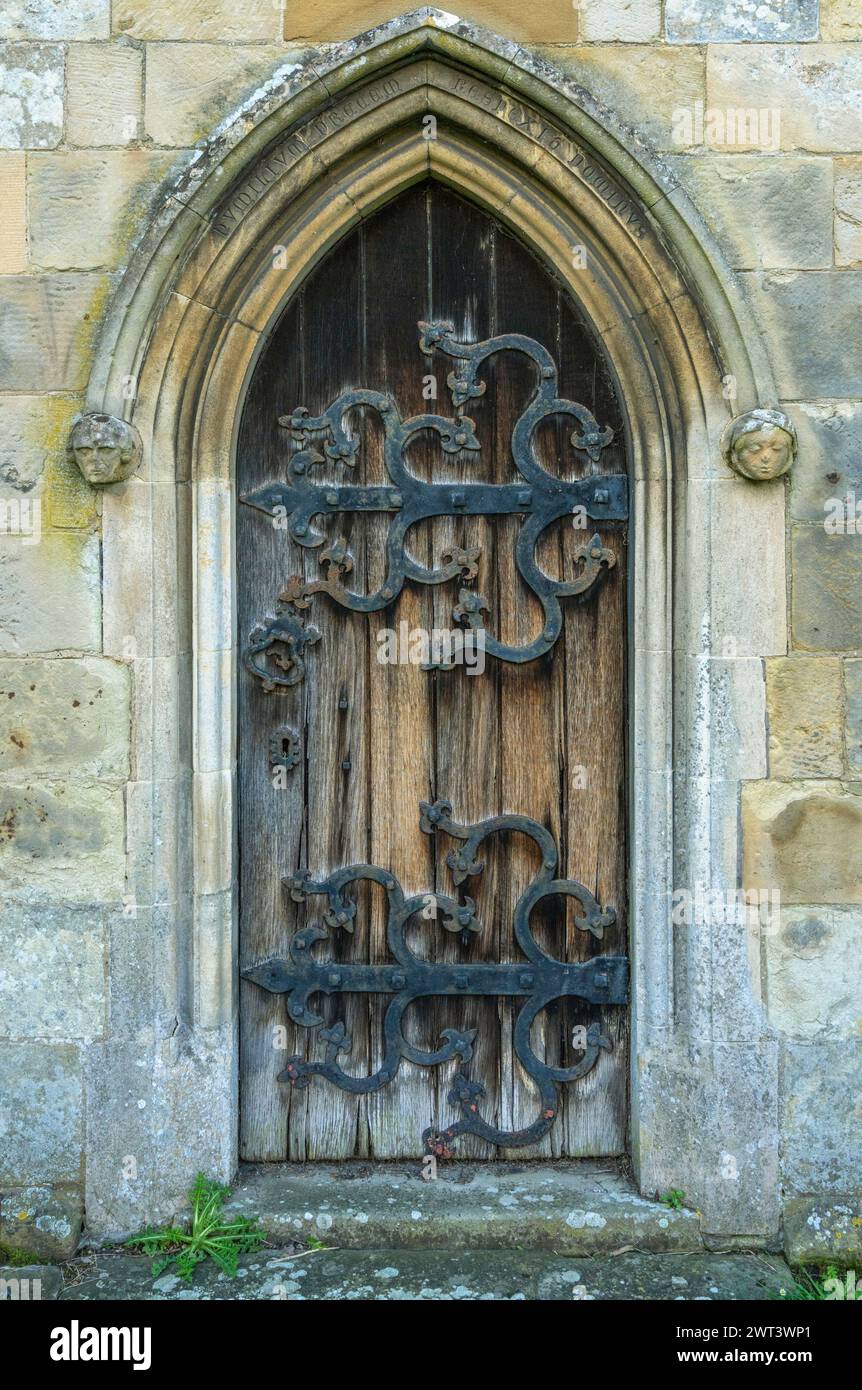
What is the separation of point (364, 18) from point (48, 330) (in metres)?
1.09

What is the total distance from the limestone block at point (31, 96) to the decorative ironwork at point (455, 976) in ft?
6.36

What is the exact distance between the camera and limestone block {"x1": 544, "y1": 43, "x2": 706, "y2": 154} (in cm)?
281

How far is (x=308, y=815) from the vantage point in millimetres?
3127

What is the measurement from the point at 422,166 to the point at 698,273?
77cm

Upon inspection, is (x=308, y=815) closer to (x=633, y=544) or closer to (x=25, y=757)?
(x=25, y=757)

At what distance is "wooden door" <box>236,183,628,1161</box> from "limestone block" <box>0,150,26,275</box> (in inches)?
25.4

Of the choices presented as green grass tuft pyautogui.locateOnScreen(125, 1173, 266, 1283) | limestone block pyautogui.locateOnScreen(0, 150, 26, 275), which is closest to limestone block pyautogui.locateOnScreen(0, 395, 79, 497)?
limestone block pyautogui.locateOnScreen(0, 150, 26, 275)

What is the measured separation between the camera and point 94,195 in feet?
9.27

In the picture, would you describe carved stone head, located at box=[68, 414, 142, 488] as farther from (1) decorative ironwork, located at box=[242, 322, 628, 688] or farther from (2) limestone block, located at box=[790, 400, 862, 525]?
(2) limestone block, located at box=[790, 400, 862, 525]

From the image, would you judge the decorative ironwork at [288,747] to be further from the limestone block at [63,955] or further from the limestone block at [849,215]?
the limestone block at [849,215]

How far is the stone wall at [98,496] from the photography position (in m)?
2.81

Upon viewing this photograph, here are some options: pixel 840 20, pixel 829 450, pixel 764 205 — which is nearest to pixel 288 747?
pixel 829 450

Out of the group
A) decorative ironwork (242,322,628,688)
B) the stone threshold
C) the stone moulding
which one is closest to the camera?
the stone threshold

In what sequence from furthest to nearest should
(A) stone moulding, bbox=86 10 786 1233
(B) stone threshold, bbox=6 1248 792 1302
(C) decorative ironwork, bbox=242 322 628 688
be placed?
(C) decorative ironwork, bbox=242 322 628 688 < (A) stone moulding, bbox=86 10 786 1233 < (B) stone threshold, bbox=6 1248 792 1302
